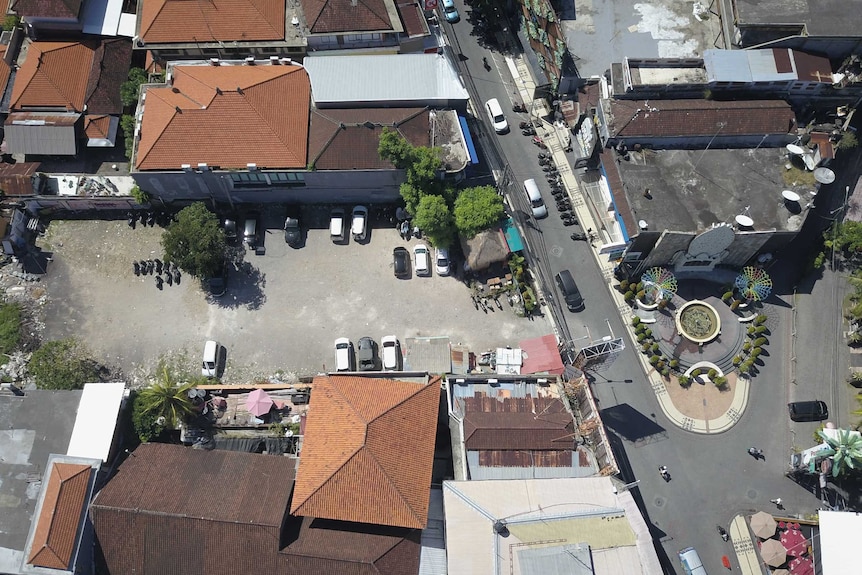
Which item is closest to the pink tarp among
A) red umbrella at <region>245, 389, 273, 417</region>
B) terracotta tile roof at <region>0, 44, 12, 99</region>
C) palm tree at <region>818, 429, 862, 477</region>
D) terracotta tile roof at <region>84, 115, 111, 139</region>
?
red umbrella at <region>245, 389, 273, 417</region>

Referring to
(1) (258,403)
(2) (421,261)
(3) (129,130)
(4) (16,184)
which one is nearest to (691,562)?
(2) (421,261)

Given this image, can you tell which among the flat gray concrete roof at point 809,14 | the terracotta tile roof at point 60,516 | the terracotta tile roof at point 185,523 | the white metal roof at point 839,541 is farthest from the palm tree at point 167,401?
the flat gray concrete roof at point 809,14

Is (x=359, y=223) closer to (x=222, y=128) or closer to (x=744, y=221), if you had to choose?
(x=222, y=128)

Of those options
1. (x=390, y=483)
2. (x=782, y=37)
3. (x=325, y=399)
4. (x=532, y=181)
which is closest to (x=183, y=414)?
(x=325, y=399)

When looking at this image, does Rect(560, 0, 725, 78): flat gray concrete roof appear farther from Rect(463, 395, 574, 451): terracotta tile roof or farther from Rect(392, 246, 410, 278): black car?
Rect(463, 395, 574, 451): terracotta tile roof

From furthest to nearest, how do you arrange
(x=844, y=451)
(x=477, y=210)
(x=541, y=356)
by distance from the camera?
(x=477, y=210), (x=541, y=356), (x=844, y=451)

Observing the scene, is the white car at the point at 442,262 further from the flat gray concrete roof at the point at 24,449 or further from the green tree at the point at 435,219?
the flat gray concrete roof at the point at 24,449
